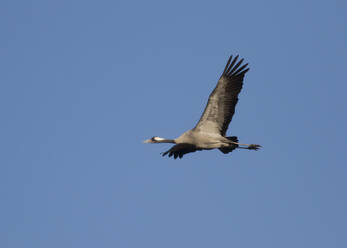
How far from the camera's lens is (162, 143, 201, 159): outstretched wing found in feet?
83.0

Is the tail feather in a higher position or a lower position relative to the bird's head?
lower

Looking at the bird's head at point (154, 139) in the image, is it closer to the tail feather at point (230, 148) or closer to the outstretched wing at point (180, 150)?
the outstretched wing at point (180, 150)

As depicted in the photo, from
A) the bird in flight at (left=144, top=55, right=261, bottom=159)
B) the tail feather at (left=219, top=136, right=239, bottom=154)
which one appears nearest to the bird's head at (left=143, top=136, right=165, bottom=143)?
the bird in flight at (left=144, top=55, right=261, bottom=159)

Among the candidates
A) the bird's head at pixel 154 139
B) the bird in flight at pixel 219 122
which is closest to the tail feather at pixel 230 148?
the bird in flight at pixel 219 122

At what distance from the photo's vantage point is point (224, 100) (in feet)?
79.2

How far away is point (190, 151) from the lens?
25.8m

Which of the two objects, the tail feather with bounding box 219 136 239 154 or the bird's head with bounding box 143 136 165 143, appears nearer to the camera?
the tail feather with bounding box 219 136 239 154

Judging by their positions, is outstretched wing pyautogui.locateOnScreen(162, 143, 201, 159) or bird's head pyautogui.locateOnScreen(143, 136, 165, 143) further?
bird's head pyautogui.locateOnScreen(143, 136, 165, 143)

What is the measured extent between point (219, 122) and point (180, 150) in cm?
216

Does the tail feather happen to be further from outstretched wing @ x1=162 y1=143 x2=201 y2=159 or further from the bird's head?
the bird's head

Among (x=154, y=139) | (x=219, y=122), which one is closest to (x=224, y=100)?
(x=219, y=122)

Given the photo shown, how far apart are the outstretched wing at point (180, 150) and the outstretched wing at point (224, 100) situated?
931 millimetres

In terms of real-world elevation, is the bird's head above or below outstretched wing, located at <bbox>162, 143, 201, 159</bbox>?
above

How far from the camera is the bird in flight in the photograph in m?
24.1
